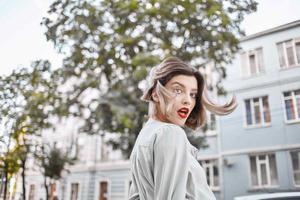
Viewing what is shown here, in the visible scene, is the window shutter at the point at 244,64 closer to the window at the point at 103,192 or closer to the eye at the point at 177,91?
the window at the point at 103,192

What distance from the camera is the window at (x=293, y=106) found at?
1354 millimetres

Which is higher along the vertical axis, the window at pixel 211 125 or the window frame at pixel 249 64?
the window frame at pixel 249 64

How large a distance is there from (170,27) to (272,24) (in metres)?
0.60

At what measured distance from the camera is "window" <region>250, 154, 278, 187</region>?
4.71ft

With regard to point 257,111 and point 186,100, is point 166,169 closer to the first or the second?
point 186,100

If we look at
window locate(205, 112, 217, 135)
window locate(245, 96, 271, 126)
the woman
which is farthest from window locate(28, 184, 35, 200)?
window locate(205, 112, 217, 135)

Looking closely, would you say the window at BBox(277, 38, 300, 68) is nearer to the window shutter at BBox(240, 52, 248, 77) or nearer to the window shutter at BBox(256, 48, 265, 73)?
the window shutter at BBox(256, 48, 265, 73)

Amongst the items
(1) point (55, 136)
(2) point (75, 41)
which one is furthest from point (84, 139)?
(2) point (75, 41)

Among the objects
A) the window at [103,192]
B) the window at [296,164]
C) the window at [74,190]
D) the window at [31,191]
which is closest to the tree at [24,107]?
the window at [31,191]

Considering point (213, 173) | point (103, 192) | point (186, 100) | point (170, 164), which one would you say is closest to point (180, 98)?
point (186, 100)

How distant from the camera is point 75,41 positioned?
1.78m

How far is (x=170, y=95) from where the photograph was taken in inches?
20.0

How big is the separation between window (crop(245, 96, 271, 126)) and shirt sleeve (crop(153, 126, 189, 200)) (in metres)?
1.19

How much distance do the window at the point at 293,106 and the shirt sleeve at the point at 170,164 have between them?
1.09 meters
